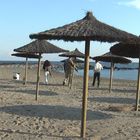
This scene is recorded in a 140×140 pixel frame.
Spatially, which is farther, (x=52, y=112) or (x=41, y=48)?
Answer: (x=41, y=48)

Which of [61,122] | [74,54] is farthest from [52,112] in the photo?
[74,54]

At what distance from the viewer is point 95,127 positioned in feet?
39.2

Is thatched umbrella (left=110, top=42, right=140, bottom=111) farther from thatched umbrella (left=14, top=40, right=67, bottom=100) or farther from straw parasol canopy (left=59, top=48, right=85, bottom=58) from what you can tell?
straw parasol canopy (left=59, top=48, right=85, bottom=58)

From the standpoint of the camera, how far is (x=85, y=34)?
413 inches

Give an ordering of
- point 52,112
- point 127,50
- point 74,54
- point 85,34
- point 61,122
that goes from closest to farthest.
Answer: point 85,34, point 61,122, point 52,112, point 127,50, point 74,54

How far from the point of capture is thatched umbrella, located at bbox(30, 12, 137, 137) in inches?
416

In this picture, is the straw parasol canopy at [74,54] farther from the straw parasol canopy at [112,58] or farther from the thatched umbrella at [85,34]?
the thatched umbrella at [85,34]

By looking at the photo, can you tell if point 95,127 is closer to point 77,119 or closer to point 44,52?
point 77,119

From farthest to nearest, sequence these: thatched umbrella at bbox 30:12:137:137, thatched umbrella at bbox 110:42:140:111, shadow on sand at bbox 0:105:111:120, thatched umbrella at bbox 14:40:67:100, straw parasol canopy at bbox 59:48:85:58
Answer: straw parasol canopy at bbox 59:48:85:58 < thatched umbrella at bbox 14:40:67:100 < thatched umbrella at bbox 110:42:140:111 < shadow on sand at bbox 0:105:111:120 < thatched umbrella at bbox 30:12:137:137

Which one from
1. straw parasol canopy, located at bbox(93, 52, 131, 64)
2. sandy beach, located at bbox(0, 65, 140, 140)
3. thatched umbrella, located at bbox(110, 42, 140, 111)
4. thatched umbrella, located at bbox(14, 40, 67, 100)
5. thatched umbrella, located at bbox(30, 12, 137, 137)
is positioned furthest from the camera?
straw parasol canopy, located at bbox(93, 52, 131, 64)

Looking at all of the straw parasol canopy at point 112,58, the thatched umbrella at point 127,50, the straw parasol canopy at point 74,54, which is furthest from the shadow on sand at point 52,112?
the straw parasol canopy at point 74,54

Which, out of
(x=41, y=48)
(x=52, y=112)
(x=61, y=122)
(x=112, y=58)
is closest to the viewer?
(x=61, y=122)

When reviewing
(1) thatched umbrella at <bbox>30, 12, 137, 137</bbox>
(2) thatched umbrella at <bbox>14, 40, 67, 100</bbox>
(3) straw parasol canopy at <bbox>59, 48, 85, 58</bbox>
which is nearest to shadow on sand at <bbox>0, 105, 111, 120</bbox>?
(1) thatched umbrella at <bbox>30, 12, 137, 137</bbox>

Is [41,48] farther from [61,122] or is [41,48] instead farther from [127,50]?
[61,122]
